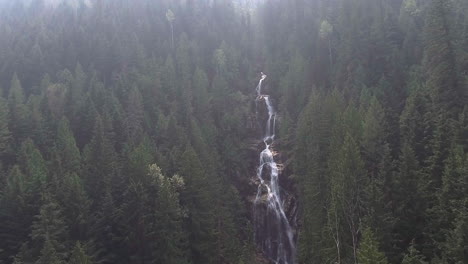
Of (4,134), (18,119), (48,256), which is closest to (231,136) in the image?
(18,119)

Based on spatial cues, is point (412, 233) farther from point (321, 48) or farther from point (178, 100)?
point (321, 48)

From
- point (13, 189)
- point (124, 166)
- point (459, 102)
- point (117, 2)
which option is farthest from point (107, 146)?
point (117, 2)

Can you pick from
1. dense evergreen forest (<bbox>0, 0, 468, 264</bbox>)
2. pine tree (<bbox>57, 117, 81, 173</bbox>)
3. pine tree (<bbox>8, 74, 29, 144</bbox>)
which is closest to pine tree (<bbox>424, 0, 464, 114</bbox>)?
dense evergreen forest (<bbox>0, 0, 468, 264</bbox>)

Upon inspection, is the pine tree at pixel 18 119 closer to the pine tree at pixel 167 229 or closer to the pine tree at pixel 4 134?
the pine tree at pixel 4 134

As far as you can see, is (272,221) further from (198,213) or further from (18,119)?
(18,119)

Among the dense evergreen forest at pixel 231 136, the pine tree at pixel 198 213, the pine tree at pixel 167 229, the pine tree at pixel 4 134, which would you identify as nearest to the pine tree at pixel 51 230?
the dense evergreen forest at pixel 231 136

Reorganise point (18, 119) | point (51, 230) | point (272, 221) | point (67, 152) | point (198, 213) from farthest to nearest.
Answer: point (272, 221), point (18, 119), point (67, 152), point (198, 213), point (51, 230)
